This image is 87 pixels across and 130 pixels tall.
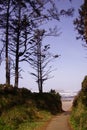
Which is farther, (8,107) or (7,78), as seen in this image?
(7,78)

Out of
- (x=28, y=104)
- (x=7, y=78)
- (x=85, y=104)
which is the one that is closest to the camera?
(x=85, y=104)

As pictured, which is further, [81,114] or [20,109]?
[20,109]

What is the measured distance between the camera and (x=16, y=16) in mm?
35594

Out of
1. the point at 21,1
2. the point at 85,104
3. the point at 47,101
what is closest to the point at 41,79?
the point at 47,101

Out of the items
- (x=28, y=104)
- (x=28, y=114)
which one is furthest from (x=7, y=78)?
(x=28, y=114)

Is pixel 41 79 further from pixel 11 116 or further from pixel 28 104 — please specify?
pixel 11 116

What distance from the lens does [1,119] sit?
79.4 feet

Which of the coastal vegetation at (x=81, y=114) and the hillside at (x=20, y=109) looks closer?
the coastal vegetation at (x=81, y=114)

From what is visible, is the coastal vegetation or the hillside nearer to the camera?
the coastal vegetation

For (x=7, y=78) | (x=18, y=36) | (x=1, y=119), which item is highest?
(x=18, y=36)

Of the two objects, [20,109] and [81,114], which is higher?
[20,109]

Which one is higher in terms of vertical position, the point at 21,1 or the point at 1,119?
the point at 21,1

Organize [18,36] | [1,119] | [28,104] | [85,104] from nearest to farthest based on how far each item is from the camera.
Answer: [1,119] < [85,104] < [28,104] < [18,36]

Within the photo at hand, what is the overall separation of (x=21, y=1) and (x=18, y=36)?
598 cm
